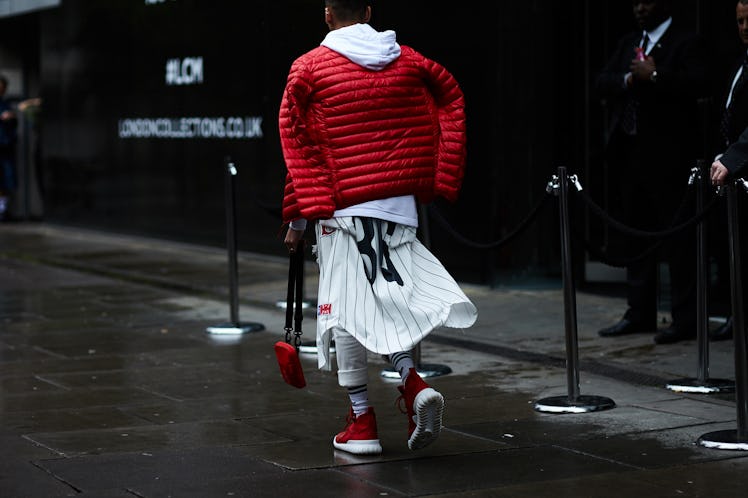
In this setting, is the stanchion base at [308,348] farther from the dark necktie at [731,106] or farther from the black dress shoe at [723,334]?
the dark necktie at [731,106]

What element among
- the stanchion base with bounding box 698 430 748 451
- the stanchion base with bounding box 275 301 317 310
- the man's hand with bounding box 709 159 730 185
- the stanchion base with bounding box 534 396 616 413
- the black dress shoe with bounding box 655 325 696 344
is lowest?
the stanchion base with bounding box 698 430 748 451

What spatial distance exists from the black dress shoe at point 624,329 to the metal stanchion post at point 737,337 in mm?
3012

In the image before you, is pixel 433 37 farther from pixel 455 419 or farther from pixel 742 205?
pixel 455 419

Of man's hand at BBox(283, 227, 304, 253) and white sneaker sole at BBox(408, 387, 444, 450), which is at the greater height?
man's hand at BBox(283, 227, 304, 253)

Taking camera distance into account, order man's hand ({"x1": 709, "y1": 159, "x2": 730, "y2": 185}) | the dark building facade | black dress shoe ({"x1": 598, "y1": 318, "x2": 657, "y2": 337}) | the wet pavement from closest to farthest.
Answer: the wet pavement
man's hand ({"x1": 709, "y1": 159, "x2": 730, "y2": 185})
black dress shoe ({"x1": 598, "y1": 318, "x2": 657, "y2": 337})
the dark building facade

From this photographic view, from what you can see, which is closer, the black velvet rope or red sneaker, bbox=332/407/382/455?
red sneaker, bbox=332/407/382/455

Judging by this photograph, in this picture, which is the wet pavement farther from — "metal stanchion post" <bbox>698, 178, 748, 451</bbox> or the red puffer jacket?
the red puffer jacket

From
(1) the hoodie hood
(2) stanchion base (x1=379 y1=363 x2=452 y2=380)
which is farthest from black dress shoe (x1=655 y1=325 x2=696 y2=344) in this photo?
(1) the hoodie hood

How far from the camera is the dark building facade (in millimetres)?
11180

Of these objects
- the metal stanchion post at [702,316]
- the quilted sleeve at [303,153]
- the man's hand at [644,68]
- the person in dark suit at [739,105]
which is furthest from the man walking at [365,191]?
the man's hand at [644,68]

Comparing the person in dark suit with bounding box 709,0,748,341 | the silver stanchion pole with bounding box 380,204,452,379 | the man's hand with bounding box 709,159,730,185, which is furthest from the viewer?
the silver stanchion pole with bounding box 380,204,452,379

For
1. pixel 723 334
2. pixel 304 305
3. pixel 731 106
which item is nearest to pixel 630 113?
pixel 731 106

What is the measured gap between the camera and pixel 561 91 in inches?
444

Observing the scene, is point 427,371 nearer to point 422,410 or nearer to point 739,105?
point 739,105
